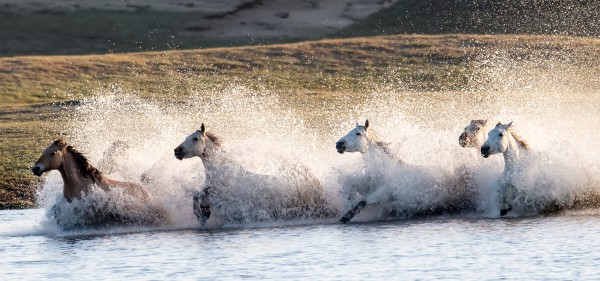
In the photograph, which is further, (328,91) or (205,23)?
(205,23)

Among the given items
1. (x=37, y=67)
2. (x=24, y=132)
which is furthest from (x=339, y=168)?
(x=37, y=67)

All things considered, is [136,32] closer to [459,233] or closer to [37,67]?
[37,67]

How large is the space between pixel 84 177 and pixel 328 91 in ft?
105

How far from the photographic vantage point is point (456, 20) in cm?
8750

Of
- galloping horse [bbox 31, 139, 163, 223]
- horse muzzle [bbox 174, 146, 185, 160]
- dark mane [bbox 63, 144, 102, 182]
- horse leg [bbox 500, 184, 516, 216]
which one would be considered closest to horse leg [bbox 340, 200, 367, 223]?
horse leg [bbox 500, 184, 516, 216]

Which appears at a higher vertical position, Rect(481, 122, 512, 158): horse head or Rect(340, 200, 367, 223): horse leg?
Rect(481, 122, 512, 158): horse head

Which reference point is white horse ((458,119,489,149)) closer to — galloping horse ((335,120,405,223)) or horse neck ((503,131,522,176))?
horse neck ((503,131,522,176))

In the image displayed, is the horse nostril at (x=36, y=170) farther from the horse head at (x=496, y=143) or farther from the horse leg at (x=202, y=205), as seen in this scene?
the horse head at (x=496, y=143)

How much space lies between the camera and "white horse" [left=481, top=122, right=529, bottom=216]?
2162cm

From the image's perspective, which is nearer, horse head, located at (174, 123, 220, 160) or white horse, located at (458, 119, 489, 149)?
horse head, located at (174, 123, 220, 160)

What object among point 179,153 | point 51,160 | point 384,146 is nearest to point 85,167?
point 51,160

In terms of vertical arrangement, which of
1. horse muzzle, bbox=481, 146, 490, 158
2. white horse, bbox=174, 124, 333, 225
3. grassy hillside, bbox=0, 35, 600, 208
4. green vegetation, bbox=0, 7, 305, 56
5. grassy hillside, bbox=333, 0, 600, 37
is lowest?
white horse, bbox=174, 124, 333, 225

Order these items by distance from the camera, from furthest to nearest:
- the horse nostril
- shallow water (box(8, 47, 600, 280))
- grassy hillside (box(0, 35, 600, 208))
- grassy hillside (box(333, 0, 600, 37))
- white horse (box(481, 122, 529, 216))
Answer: grassy hillside (box(333, 0, 600, 37)) < grassy hillside (box(0, 35, 600, 208)) < white horse (box(481, 122, 529, 216)) < the horse nostril < shallow water (box(8, 47, 600, 280))

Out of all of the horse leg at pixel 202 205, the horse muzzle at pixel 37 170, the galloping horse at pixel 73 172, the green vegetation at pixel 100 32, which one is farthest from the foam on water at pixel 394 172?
the green vegetation at pixel 100 32
